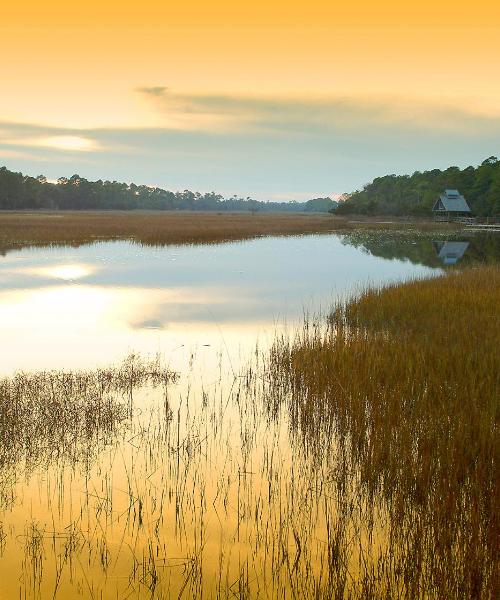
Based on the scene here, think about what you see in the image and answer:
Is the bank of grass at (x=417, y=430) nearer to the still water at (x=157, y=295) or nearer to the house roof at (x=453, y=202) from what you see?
the still water at (x=157, y=295)

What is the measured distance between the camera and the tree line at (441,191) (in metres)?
86.8

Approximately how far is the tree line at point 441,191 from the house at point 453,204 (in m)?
1.94

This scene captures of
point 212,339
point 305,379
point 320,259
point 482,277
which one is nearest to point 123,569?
point 305,379

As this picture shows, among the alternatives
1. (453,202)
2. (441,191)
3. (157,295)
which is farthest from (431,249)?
(441,191)

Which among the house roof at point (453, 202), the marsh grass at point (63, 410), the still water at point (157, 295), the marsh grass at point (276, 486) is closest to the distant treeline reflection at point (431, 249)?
the still water at point (157, 295)

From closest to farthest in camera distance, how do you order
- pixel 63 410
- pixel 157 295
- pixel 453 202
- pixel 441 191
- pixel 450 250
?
pixel 63 410, pixel 157 295, pixel 450 250, pixel 453 202, pixel 441 191

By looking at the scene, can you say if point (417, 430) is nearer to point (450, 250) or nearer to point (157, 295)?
point (157, 295)

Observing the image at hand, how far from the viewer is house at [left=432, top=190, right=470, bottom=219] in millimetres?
87875

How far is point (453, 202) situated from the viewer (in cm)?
8862

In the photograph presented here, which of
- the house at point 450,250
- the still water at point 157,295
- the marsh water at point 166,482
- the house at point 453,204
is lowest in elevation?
the marsh water at point 166,482

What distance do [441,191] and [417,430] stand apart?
10108cm

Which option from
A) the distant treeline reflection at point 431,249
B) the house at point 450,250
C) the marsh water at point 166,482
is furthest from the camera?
the house at point 450,250

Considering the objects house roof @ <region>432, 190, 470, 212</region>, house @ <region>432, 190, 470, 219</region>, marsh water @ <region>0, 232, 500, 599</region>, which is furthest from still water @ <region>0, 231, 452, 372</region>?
→ house @ <region>432, 190, 470, 219</region>

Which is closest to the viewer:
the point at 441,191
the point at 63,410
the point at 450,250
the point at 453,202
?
the point at 63,410
